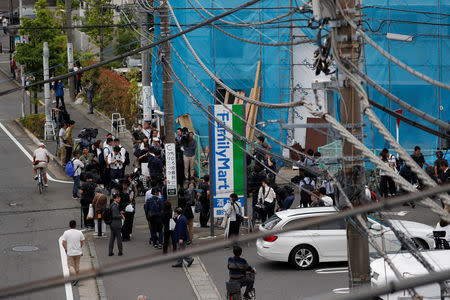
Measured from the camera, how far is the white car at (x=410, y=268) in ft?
39.8

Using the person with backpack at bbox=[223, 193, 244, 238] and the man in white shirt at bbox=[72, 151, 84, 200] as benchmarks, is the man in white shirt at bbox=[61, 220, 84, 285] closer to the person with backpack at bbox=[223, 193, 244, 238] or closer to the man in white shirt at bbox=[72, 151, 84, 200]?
the person with backpack at bbox=[223, 193, 244, 238]

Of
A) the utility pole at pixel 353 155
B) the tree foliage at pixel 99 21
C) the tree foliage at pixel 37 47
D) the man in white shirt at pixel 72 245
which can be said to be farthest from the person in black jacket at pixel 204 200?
the tree foliage at pixel 99 21

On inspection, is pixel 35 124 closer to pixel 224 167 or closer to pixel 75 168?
pixel 75 168

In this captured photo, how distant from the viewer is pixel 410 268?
12.7 m

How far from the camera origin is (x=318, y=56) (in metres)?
8.75

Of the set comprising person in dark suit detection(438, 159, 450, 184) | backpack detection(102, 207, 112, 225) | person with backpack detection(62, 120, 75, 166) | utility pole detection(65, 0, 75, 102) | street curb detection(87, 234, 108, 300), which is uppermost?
utility pole detection(65, 0, 75, 102)

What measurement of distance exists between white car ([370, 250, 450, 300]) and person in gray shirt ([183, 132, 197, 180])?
1115 centimetres

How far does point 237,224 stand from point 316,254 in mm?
2290

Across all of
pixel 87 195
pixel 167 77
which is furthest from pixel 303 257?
pixel 167 77

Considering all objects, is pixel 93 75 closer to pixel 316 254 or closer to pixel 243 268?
pixel 316 254

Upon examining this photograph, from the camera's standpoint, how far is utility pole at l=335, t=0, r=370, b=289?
8.34m

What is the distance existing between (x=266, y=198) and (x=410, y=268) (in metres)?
7.37

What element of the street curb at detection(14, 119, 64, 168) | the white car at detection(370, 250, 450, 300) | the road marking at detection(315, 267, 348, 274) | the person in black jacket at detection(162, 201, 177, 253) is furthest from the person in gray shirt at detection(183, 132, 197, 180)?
the white car at detection(370, 250, 450, 300)

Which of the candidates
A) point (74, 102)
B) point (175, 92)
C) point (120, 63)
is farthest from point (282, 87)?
point (120, 63)
